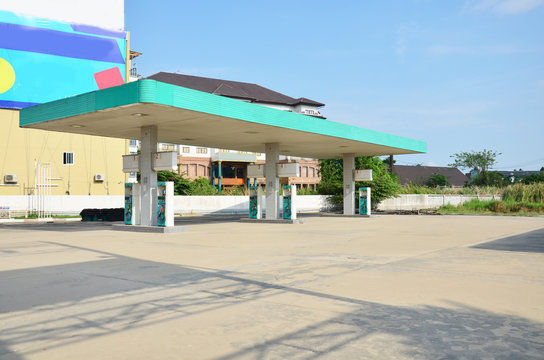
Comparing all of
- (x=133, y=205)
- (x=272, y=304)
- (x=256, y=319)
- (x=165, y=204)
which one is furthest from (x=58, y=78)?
(x=256, y=319)

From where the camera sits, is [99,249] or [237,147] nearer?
[99,249]

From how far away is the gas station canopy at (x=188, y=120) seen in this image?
15648 mm

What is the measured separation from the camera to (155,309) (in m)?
6.18

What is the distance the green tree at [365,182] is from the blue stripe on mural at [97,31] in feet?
67.8

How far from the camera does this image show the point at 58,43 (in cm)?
3672

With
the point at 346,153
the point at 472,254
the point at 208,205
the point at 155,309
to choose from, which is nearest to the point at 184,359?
the point at 155,309

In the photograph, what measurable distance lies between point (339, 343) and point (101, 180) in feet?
125

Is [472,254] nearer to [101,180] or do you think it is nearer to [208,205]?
[208,205]

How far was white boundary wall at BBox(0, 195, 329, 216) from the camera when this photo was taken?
3200cm

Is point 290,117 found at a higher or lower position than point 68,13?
lower

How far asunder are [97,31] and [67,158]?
10.5 metres

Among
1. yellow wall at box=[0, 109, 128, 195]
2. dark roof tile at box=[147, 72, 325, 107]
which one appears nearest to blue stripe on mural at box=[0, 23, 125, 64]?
yellow wall at box=[0, 109, 128, 195]

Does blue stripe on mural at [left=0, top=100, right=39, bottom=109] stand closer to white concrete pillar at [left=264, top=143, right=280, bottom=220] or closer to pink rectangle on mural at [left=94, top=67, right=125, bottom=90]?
pink rectangle on mural at [left=94, top=67, right=125, bottom=90]

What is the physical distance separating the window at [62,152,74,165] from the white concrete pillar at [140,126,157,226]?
20.9m
